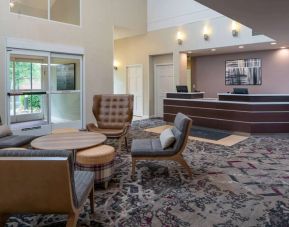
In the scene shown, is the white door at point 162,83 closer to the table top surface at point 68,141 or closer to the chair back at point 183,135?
the table top surface at point 68,141

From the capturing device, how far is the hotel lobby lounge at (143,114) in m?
2.53

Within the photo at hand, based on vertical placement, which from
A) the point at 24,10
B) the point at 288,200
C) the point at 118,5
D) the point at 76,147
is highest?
the point at 118,5

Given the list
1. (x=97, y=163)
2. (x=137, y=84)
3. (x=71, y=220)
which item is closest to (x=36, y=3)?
(x=137, y=84)

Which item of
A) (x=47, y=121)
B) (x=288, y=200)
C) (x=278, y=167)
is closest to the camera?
(x=288, y=200)

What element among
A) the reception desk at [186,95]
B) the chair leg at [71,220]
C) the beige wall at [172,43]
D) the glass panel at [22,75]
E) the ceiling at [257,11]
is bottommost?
the chair leg at [71,220]

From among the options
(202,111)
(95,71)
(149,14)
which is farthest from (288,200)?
(149,14)

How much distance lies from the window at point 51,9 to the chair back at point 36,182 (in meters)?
5.70

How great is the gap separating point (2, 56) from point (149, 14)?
6.00 metres

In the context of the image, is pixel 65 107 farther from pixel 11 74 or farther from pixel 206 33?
pixel 206 33

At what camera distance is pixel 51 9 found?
7066 millimetres

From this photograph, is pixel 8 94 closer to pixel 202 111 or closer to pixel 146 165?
pixel 146 165

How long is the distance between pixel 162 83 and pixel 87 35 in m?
3.71

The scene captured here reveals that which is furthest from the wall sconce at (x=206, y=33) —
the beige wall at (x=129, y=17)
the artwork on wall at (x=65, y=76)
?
the artwork on wall at (x=65, y=76)

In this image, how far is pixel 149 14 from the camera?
10227 mm
